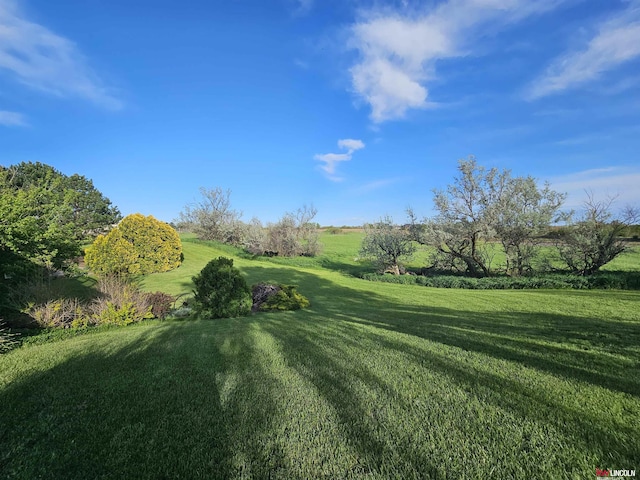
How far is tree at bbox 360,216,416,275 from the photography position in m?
23.4

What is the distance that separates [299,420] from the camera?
8.89ft

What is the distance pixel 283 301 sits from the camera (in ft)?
34.1

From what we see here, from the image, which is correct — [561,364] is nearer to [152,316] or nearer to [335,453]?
[335,453]

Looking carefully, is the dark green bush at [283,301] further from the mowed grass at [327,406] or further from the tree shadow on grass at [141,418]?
the tree shadow on grass at [141,418]

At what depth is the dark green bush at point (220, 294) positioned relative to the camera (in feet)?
28.4

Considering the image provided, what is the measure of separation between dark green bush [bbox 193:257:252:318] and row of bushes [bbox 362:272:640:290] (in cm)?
1336

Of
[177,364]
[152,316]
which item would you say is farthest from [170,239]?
[177,364]

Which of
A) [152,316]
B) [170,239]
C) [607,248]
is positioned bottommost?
[152,316]

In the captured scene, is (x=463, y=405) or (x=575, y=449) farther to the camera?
(x=463, y=405)

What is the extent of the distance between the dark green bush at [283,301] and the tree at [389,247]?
14.0m

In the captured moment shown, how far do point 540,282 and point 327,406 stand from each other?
17353mm

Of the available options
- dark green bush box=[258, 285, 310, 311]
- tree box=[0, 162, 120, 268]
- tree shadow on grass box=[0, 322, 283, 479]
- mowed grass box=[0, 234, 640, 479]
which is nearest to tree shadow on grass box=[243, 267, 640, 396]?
mowed grass box=[0, 234, 640, 479]

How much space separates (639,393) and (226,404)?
14.0ft

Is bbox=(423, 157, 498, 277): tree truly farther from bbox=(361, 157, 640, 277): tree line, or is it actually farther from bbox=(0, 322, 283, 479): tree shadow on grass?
bbox=(0, 322, 283, 479): tree shadow on grass
